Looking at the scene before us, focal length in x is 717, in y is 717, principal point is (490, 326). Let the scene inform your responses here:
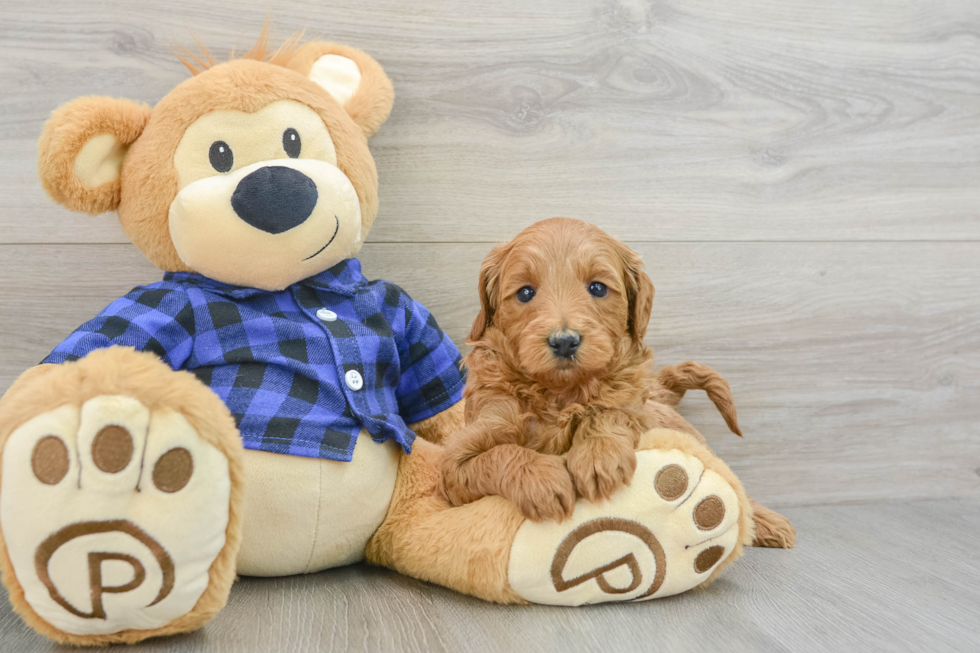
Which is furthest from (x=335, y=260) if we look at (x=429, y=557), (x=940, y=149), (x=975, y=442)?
(x=975, y=442)

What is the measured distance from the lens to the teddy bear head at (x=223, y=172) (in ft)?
3.13

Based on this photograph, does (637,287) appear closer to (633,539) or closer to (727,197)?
(633,539)

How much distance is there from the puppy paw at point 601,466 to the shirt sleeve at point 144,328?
555mm

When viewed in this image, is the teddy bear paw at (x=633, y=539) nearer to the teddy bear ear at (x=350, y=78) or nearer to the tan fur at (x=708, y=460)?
the tan fur at (x=708, y=460)

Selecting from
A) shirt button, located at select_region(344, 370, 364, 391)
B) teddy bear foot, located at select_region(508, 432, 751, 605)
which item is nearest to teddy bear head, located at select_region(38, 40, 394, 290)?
shirt button, located at select_region(344, 370, 364, 391)

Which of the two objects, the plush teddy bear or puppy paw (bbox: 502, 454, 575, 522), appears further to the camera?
puppy paw (bbox: 502, 454, 575, 522)

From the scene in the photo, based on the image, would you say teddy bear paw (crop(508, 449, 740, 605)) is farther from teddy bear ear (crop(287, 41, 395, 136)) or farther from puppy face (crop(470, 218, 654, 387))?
teddy bear ear (crop(287, 41, 395, 136))

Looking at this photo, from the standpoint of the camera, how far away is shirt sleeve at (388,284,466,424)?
1164 mm

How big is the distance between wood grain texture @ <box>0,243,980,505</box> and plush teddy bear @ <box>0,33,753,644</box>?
30cm

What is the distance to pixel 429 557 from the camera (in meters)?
0.96

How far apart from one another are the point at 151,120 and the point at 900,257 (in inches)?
56.0

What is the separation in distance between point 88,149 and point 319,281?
1.16 ft

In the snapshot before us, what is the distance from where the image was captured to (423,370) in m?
1.17

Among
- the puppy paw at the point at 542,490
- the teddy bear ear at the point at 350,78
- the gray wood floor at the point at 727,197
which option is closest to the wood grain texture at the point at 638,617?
the gray wood floor at the point at 727,197
